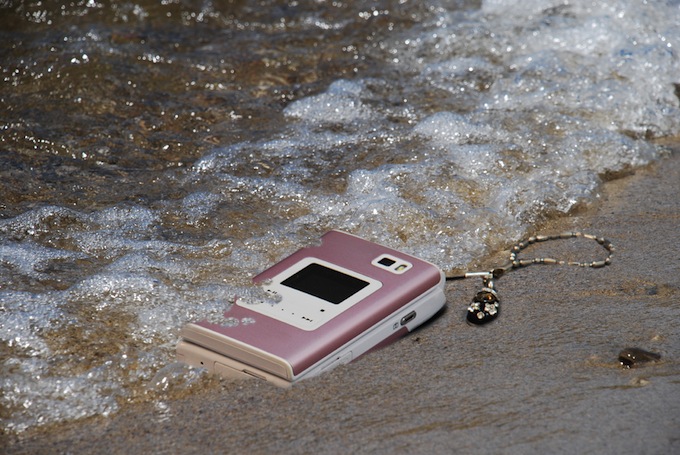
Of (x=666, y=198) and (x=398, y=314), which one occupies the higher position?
(x=398, y=314)

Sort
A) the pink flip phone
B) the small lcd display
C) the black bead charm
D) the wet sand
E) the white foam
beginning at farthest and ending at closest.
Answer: the white foam, the black bead charm, the small lcd display, the pink flip phone, the wet sand

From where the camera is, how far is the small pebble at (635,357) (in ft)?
8.73

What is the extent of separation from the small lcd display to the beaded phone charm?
43 centimetres

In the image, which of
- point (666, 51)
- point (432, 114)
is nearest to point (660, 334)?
point (432, 114)

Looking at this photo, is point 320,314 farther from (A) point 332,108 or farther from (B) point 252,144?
(A) point 332,108

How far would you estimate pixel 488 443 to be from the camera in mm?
2318

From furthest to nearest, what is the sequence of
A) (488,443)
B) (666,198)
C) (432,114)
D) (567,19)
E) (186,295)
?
(567,19), (432,114), (666,198), (186,295), (488,443)

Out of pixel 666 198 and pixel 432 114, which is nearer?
pixel 666 198

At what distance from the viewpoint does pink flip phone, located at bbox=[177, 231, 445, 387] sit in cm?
259

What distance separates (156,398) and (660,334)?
160 cm

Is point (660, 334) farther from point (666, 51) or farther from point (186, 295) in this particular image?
point (666, 51)

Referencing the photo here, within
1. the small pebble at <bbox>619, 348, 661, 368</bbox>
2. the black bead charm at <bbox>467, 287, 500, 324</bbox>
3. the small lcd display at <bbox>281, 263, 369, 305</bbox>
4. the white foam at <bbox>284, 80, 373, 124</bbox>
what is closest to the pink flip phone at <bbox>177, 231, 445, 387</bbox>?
the small lcd display at <bbox>281, 263, 369, 305</bbox>

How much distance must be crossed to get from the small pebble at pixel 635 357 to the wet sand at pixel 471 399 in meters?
0.03

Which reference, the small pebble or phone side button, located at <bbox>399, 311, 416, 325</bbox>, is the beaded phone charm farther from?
the small pebble
